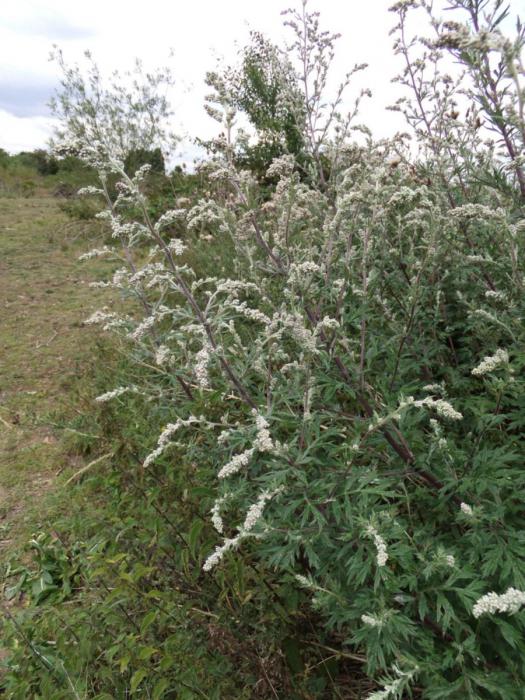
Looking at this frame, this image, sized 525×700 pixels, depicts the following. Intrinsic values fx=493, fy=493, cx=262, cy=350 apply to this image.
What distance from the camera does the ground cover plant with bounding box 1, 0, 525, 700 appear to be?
1.72m

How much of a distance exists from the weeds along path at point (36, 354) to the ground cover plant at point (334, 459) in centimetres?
97

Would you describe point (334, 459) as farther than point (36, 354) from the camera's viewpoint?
No

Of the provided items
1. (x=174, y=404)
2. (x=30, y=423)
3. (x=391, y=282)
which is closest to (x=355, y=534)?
(x=174, y=404)

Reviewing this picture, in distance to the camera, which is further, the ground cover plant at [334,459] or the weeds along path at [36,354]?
the weeds along path at [36,354]

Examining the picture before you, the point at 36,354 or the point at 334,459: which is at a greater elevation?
the point at 334,459

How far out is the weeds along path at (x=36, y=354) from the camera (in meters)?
4.19

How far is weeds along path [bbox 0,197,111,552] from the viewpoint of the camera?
4.19m

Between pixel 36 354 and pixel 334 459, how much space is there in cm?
528

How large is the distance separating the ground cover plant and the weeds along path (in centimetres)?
97

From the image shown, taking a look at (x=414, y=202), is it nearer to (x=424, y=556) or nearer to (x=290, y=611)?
(x=424, y=556)

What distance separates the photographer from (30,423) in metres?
4.97

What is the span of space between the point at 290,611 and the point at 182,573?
630 millimetres

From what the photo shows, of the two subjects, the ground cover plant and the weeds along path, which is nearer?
the ground cover plant

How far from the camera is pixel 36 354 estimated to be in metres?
6.38
